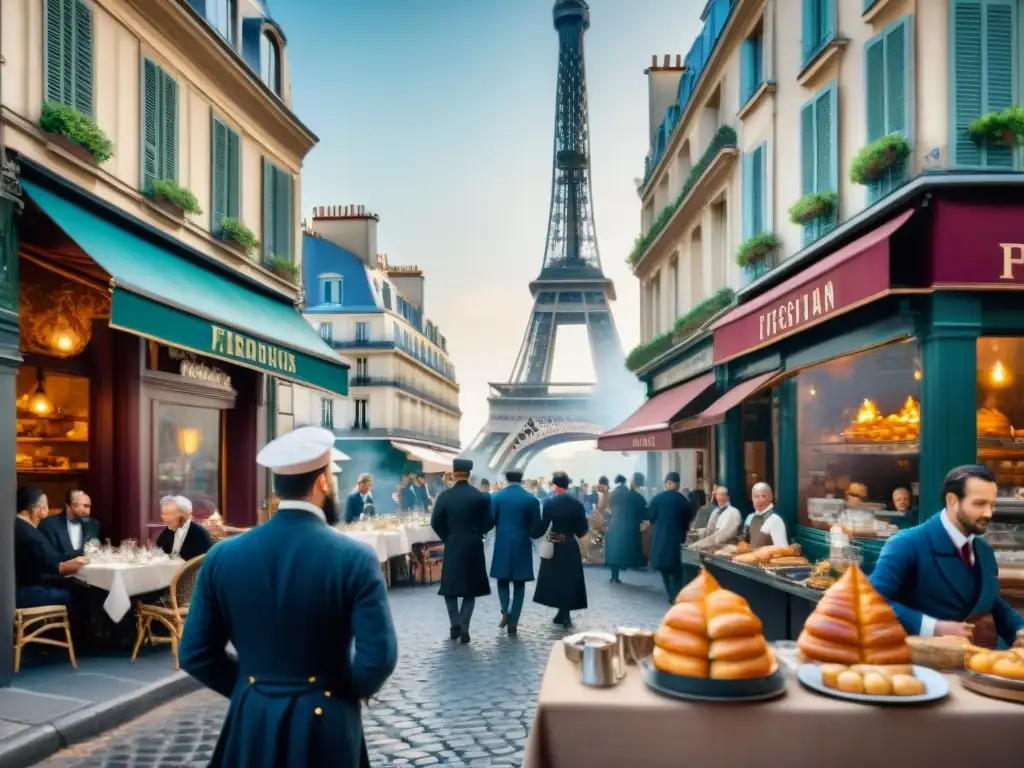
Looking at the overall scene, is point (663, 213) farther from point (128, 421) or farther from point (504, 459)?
point (504, 459)

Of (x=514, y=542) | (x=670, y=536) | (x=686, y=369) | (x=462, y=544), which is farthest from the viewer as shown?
(x=686, y=369)

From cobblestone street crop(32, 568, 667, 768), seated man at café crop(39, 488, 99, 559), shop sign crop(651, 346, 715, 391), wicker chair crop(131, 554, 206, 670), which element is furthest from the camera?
shop sign crop(651, 346, 715, 391)

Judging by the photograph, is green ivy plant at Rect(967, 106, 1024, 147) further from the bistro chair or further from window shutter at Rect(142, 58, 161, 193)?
the bistro chair

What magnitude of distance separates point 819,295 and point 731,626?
6593 millimetres

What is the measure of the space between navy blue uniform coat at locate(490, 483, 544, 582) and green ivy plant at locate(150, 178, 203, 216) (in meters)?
5.05

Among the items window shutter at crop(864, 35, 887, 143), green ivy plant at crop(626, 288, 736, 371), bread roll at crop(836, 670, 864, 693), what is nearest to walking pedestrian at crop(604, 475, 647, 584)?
green ivy plant at crop(626, 288, 736, 371)

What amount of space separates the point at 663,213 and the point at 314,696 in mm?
16854

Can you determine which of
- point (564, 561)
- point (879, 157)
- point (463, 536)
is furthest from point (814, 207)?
point (463, 536)

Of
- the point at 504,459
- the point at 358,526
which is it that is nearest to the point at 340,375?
the point at 358,526

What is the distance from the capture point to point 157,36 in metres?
10.3

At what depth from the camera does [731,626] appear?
9.21 feet

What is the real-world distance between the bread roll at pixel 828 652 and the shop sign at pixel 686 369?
10.0m

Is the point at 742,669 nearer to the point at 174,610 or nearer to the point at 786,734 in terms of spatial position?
the point at 786,734

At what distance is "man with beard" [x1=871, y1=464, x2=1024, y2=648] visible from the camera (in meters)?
3.45
